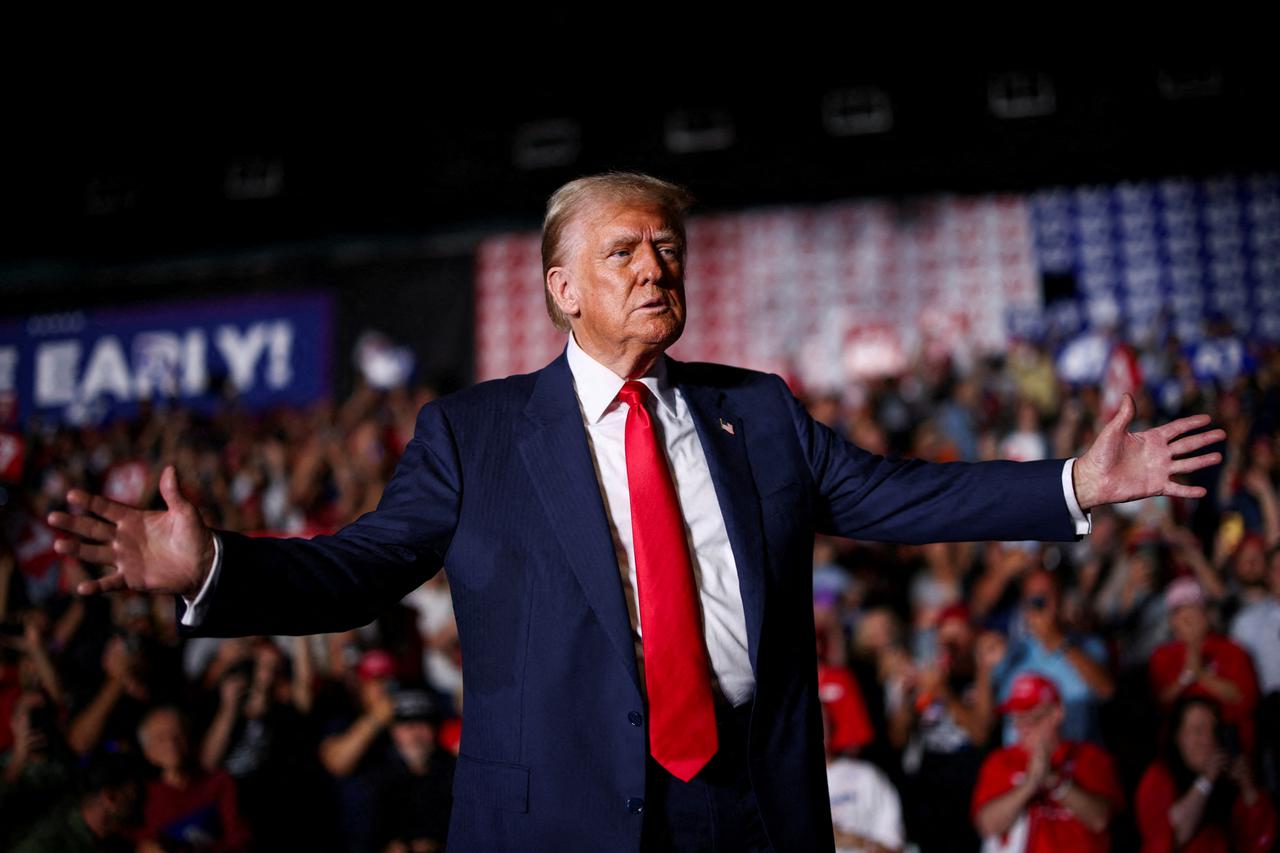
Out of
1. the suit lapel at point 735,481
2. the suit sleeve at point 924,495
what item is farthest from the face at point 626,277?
the suit sleeve at point 924,495

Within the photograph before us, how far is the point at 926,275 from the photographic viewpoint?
6691 millimetres

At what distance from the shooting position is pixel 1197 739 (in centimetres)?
358

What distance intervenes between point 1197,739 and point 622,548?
113 inches

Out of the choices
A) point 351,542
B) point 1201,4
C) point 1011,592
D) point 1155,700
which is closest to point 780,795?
point 351,542

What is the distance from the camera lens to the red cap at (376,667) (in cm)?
412

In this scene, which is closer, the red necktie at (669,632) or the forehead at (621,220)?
the red necktie at (669,632)

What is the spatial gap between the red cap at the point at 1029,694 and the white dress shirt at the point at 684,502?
223cm

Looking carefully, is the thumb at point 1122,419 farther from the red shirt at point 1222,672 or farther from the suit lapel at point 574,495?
the red shirt at point 1222,672

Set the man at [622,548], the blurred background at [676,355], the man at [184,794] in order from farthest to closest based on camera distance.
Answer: the blurred background at [676,355] < the man at [184,794] < the man at [622,548]

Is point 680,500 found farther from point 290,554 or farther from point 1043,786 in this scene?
point 1043,786

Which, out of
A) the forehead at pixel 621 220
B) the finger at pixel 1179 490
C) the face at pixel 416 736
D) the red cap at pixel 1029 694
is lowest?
the face at pixel 416 736

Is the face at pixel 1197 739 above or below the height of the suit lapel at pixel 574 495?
below

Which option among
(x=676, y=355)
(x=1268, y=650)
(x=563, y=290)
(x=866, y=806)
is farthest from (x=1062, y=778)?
(x=676, y=355)

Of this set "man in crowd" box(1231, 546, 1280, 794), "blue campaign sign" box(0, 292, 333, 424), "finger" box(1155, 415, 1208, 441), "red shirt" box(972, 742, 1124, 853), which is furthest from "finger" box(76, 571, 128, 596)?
"blue campaign sign" box(0, 292, 333, 424)
